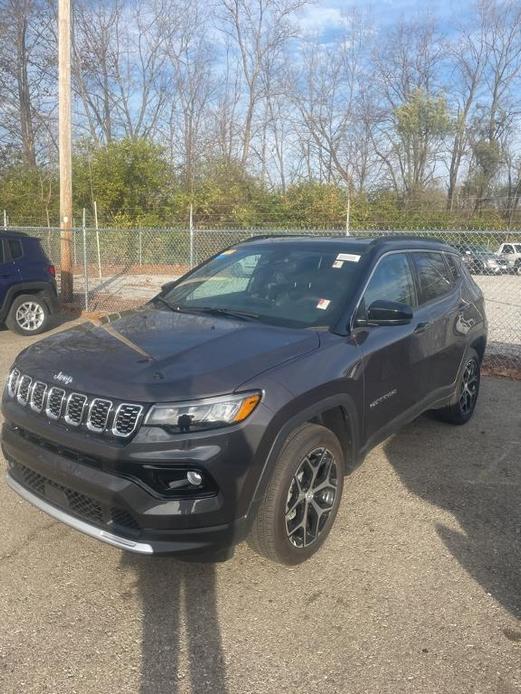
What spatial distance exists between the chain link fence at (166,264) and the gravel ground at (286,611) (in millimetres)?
6002

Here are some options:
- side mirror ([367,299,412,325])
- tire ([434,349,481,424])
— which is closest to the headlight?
side mirror ([367,299,412,325])

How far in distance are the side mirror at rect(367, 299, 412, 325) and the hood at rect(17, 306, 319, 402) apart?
1.44ft

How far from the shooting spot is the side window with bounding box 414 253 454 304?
4.26 m

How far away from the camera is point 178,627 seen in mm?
2514

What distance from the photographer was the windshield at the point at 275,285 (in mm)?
3432

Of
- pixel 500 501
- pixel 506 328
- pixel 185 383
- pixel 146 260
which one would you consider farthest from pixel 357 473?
pixel 146 260

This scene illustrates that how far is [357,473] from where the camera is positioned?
13.5 ft

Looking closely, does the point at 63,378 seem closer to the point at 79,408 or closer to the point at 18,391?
the point at 79,408

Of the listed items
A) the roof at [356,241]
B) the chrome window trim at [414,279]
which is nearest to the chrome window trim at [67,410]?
the chrome window trim at [414,279]

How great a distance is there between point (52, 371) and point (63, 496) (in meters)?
0.62

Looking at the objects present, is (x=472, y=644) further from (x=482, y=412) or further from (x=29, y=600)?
(x=482, y=412)

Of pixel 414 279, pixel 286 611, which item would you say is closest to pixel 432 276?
pixel 414 279

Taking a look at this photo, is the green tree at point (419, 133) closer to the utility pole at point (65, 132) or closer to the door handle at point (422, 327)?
the utility pole at point (65, 132)

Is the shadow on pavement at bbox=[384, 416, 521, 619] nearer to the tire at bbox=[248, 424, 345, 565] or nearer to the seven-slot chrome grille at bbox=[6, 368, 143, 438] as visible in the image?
the tire at bbox=[248, 424, 345, 565]
